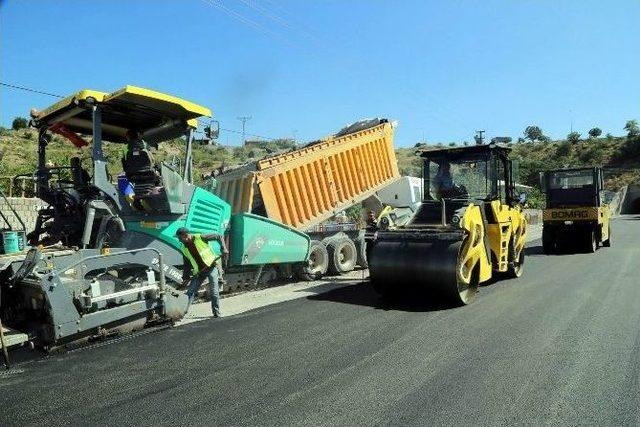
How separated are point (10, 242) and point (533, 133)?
74.7 meters

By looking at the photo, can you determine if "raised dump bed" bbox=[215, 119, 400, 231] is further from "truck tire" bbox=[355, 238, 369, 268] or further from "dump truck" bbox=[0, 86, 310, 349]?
"dump truck" bbox=[0, 86, 310, 349]

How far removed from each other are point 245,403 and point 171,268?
3431 millimetres

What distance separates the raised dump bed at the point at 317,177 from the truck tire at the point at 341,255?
58 cm

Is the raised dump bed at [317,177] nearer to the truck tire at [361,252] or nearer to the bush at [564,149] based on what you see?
the truck tire at [361,252]

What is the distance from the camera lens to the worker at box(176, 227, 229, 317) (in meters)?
6.86

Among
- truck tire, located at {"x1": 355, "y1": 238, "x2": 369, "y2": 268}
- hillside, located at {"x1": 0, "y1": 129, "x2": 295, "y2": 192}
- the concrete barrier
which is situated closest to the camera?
truck tire, located at {"x1": 355, "y1": 238, "x2": 369, "y2": 268}

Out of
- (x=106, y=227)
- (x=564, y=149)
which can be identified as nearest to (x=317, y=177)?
(x=106, y=227)

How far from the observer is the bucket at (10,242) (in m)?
6.33

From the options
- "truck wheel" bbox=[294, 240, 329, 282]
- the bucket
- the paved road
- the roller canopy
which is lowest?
the paved road

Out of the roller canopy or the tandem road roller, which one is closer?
the roller canopy

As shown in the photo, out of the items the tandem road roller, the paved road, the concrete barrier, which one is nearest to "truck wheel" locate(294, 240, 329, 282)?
the tandem road roller

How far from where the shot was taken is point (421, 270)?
7242mm

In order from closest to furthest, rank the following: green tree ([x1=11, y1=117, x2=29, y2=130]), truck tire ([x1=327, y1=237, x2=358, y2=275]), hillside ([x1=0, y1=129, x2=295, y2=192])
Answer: truck tire ([x1=327, y1=237, x2=358, y2=275]) < hillside ([x1=0, y1=129, x2=295, y2=192]) < green tree ([x1=11, y1=117, x2=29, y2=130])

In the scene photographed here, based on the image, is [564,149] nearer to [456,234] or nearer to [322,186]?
[322,186]
